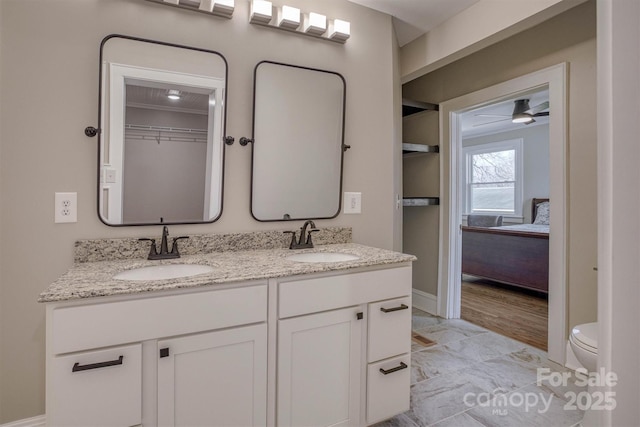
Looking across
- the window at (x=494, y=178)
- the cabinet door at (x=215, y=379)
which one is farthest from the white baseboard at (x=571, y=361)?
the window at (x=494, y=178)

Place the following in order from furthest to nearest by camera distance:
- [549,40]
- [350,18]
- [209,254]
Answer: [549,40] < [350,18] < [209,254]

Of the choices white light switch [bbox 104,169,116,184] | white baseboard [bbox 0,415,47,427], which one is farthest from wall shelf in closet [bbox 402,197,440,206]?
white baseboard [bbox 0,415,47,427]

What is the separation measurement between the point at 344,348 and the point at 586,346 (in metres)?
1.13

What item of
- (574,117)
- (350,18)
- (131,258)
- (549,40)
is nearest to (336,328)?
(131,258)

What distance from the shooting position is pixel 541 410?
1849mm

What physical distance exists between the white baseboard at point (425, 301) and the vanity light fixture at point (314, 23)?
2.50m

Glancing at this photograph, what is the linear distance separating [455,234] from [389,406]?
1881 millimetres

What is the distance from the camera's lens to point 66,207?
1.52 meters

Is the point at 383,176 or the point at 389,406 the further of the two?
the point at 383,176

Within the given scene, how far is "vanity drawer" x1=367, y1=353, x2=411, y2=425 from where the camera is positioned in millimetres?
1594
